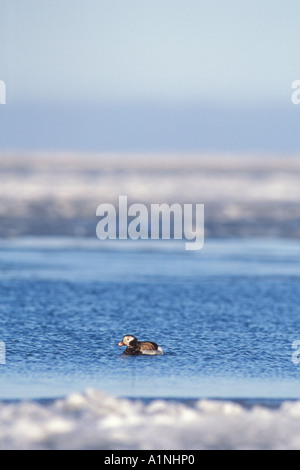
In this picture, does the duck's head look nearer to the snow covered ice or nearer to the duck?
the duck

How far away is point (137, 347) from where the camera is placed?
7422 mm

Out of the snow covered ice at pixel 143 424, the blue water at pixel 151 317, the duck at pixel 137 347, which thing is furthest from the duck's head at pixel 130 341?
the snow covered ice at pixel 143 424

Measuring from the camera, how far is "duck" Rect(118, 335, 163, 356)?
24.3 feet

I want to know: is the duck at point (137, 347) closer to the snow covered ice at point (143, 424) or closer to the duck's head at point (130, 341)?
the duck's head at point (130, 341)

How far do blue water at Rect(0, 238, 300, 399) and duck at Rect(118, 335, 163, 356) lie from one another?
3.4 inches

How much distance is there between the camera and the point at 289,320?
9.13 meters

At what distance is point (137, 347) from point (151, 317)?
5.91ft

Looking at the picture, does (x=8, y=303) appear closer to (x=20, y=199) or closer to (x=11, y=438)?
(x=11, y=438)

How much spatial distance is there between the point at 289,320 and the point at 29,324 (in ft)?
7.80

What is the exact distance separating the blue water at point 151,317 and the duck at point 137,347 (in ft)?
0.28

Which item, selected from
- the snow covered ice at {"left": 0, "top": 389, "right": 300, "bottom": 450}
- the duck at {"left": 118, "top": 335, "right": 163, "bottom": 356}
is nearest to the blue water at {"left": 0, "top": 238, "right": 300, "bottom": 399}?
the duck at {"left": 118, "top": 335, "right": 163, "bottom": 356}

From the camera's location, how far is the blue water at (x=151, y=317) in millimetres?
6695
